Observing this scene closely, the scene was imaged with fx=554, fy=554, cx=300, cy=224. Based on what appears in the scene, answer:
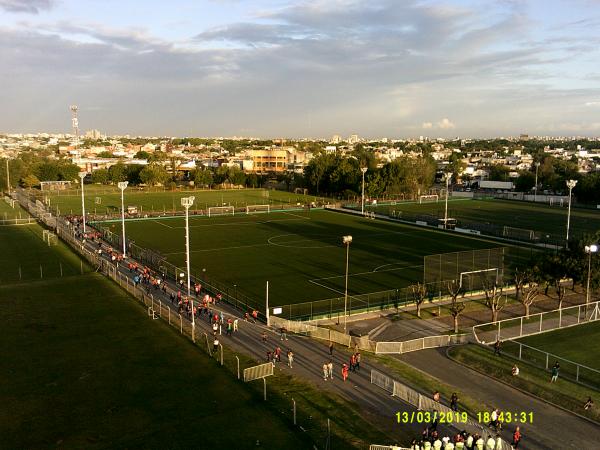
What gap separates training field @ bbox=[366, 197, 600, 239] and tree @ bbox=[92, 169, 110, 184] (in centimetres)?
7982

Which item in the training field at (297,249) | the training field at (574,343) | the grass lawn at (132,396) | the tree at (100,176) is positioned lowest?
the training field at (574,343)

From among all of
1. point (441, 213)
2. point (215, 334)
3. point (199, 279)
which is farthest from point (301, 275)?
point (441, 213)

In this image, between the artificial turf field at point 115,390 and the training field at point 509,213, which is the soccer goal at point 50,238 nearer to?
the artificial turf field at point 115,390

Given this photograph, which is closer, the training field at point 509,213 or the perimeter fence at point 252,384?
the perimeter fence at point 252,384

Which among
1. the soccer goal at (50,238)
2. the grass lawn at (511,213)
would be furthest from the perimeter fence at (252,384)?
the grass lawn at (511,213)

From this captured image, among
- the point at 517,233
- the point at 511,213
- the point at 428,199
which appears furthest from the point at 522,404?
the point at 428,199

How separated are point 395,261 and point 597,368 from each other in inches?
1091

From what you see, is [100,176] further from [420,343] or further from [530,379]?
[530,379]

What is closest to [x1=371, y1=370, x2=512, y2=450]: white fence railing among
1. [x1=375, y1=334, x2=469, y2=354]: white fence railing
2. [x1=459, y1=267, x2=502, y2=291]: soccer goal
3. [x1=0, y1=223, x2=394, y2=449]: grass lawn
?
[x1=0, y1=223, x2=394, y2=449]: grass lawn

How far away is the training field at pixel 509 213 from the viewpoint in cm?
8056

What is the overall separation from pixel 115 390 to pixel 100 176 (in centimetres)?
13296

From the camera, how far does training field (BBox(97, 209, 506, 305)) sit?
151 feet

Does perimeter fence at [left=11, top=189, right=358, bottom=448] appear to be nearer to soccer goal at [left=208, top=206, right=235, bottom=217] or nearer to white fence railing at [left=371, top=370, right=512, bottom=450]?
white fence railing at [left=371, top=370, right=512, bottom=450]

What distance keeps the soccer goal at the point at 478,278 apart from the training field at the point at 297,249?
4.95 metres
